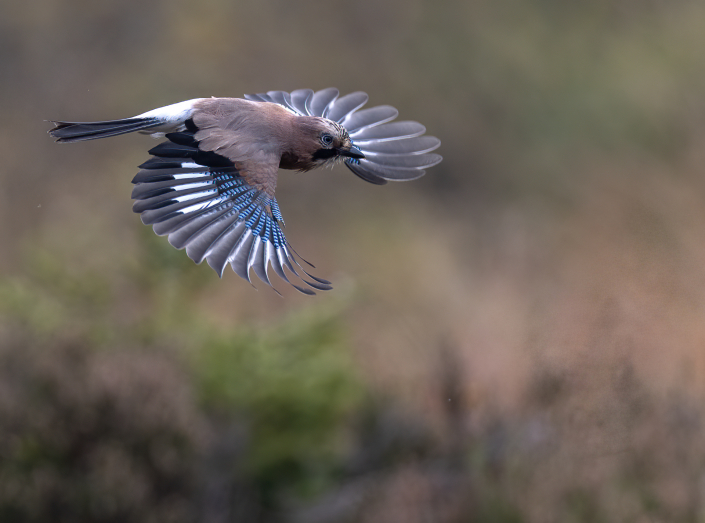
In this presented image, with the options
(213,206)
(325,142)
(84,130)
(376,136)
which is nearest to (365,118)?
(376,136)

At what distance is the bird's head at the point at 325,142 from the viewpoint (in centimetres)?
367

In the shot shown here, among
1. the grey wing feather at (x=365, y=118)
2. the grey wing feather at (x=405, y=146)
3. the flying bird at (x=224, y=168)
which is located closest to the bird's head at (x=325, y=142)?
the flying bird at (x=224, y=168)

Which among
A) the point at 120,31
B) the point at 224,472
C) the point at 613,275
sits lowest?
the point at 224,472

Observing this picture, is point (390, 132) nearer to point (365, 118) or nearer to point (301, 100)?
point (365, 118)

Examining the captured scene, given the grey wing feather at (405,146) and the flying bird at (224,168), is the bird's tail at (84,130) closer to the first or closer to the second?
the flying bird at (224,168)

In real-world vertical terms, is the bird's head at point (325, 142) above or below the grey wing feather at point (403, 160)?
below

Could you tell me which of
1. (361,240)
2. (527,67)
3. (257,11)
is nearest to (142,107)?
(257,11)

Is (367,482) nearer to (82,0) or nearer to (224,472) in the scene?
(224,472)

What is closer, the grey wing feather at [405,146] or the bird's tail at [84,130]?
the bird's tail at [84,130]

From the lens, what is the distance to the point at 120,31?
10664 millimetres

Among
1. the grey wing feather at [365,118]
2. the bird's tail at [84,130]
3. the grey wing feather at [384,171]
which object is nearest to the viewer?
the bird's tail at [84,130]

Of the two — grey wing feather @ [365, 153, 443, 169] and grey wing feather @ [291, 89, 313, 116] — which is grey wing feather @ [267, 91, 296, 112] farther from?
grey wing feather @ [365, 153, 443, 169]

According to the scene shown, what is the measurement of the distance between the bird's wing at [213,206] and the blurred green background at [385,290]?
5.35ft

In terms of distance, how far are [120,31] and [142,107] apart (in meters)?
1.32
